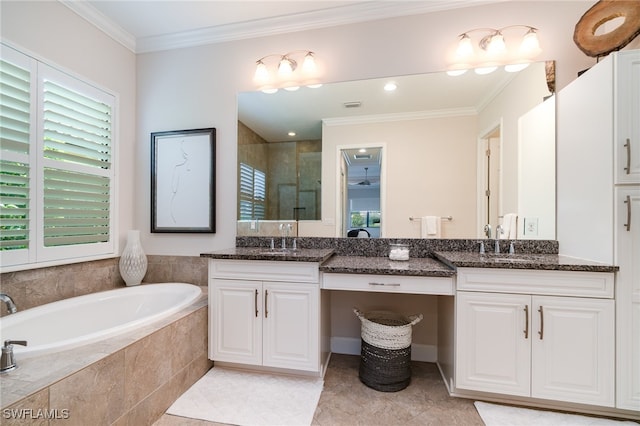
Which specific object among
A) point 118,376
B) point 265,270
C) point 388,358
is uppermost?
point 265,270

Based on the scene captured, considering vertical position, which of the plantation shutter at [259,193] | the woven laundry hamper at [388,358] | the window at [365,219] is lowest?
the woven laundry hamper at [388,358]

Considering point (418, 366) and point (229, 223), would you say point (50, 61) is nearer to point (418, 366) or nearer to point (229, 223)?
point (229, 223)

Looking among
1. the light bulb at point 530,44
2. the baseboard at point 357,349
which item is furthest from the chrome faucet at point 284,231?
the light bulb at point 530,44

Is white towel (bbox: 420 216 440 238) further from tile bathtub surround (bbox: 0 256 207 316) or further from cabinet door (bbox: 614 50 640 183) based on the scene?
tile bathtub surround (bbox: 0 256 207 316)

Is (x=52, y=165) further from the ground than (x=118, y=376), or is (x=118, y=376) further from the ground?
(x=52, y=165)

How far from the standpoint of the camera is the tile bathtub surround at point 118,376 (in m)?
1.03

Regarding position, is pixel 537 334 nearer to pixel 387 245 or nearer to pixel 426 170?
pixel 387 245

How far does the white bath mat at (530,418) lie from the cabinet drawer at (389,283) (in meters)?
0.68

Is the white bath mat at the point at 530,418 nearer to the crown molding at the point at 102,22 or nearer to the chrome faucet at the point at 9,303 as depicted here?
the chrome faucet at the point at 9,303

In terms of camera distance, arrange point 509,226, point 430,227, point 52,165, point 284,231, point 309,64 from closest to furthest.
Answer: point 52,165, point 509,226, point 430,227, point 309,64, point 284,231

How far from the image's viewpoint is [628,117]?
144cm

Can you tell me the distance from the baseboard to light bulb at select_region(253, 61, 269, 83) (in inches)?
90.3

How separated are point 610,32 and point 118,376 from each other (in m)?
3.29

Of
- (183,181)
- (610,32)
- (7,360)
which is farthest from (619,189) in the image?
(183,181)
